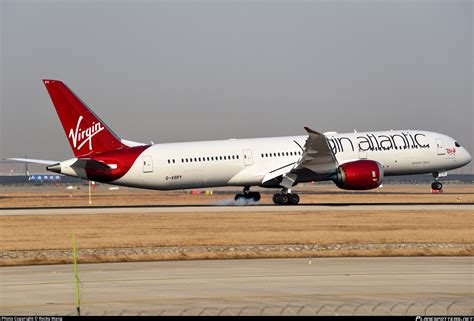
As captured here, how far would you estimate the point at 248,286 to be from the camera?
23.5 meters

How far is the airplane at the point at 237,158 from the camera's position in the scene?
58094mm

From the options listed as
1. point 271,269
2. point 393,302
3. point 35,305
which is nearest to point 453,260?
point 271,269

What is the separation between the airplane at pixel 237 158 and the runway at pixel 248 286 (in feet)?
92.3

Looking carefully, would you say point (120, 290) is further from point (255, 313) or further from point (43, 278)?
point (255, 313)

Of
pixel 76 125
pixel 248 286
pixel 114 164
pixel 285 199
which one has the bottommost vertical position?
pixel 248 286

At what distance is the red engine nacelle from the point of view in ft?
189

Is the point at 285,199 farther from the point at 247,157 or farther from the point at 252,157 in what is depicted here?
the point at 247,157

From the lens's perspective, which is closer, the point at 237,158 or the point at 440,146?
the point at 237,158

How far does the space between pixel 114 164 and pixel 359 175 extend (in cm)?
1617

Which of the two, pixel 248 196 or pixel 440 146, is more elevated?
pixel 440 146

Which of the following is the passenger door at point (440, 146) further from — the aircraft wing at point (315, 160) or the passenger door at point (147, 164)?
the passenger door at point (147, 164)

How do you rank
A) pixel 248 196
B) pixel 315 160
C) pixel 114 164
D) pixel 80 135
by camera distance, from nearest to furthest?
pixel 114 164
pixel 80 135
pixel 315 160
pixel 248 196

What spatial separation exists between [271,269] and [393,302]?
25.3ft

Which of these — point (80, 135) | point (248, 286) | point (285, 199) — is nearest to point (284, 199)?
point (285, 199)
